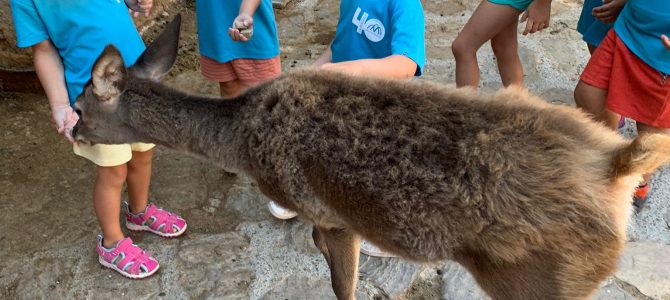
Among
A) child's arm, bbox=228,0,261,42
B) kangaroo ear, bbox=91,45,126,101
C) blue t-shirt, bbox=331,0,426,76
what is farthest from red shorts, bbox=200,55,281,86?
kangaroo ear, bbox=91,45,126,101

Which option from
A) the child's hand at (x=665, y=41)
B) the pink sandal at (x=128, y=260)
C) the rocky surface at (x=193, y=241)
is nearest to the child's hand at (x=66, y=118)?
the pink sandal at (x=128, y=260)

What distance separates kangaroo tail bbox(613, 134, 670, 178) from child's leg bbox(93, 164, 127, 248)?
2.49 m

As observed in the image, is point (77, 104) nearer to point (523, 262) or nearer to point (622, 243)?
point (523, 262)

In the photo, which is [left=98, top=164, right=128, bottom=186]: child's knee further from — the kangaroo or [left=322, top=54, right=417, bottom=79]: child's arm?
[left=322, top=54, right=417, bottom=79]: child's arm

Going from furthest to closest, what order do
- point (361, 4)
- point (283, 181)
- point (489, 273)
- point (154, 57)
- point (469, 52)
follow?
1. point (469, 52)
2. point (361, 4)
3. point (154, 57)
4. point (283, 181)
5. point (489, 273)

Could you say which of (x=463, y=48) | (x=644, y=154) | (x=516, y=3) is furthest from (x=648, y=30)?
(x=644, y=154)

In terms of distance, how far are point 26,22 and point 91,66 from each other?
35 centimetres

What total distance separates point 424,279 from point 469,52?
1.62 m

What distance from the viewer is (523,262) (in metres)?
2.13

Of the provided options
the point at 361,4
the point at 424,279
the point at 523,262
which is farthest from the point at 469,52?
the point at 523,262

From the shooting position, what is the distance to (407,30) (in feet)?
9.88

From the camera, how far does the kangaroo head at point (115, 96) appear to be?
279cm

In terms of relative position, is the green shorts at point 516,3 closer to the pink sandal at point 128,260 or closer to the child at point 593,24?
the child at point 593,24

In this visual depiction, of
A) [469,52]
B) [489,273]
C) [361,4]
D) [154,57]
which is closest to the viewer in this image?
[489,273]
